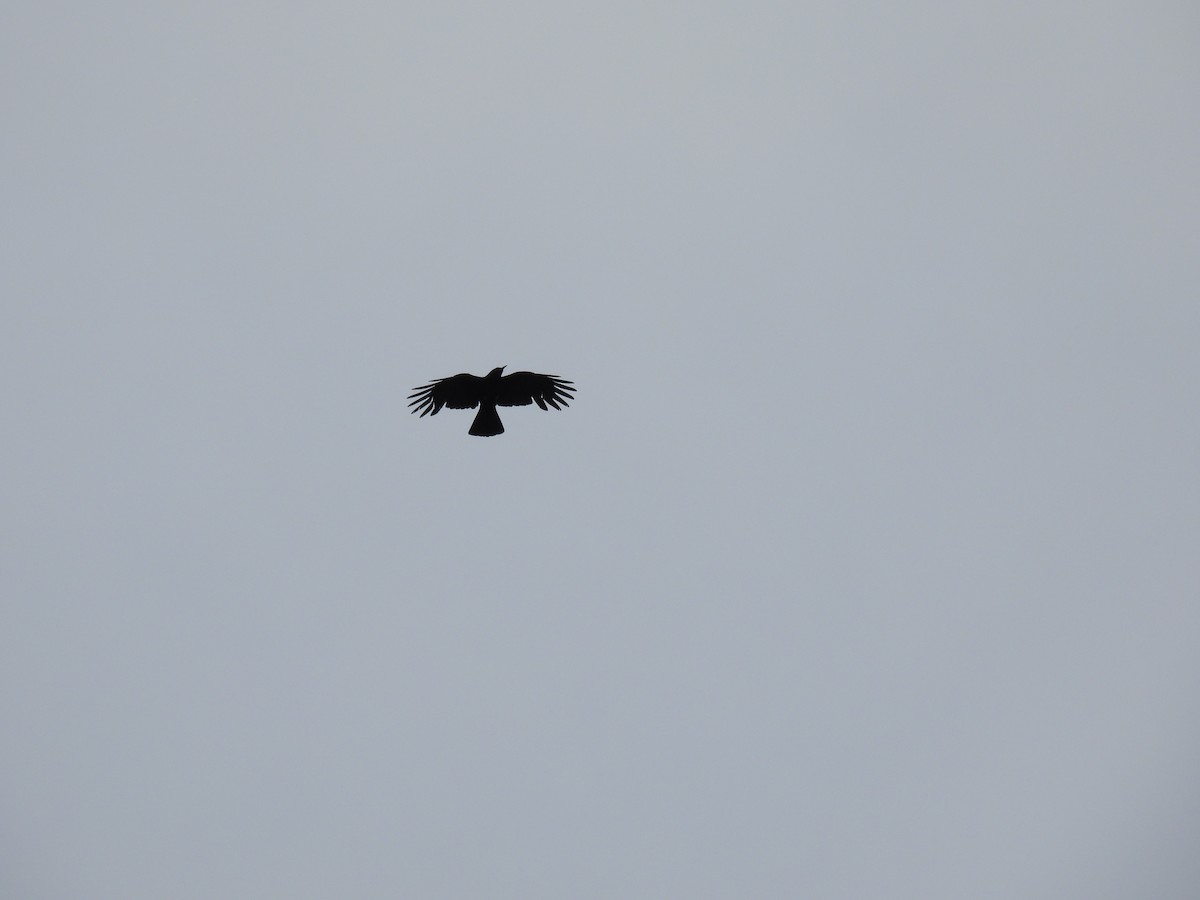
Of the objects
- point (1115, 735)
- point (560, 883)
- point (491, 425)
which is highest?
point (1115, 735)

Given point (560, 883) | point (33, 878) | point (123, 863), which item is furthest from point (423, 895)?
point (33, 878)

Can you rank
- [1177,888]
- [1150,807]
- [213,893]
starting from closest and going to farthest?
[213,893]
[1177,888]
[1150,807]

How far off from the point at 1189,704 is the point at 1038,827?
227 feet

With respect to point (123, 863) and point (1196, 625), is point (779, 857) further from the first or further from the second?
point (1196, 625)

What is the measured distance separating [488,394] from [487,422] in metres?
0.78

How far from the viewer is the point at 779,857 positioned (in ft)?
296

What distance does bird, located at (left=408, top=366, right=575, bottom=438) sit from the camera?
22.8m

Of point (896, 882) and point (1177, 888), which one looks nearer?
point (896, 882)

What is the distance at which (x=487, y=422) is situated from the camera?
22.8 metres

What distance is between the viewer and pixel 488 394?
76.4 ft

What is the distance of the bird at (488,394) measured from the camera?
22.8m

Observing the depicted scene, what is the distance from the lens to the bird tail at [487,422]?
22547mm

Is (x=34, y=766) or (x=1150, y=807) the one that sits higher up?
(x=1150, y=807)

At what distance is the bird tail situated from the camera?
22.5 metres
